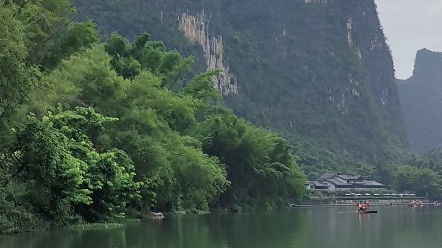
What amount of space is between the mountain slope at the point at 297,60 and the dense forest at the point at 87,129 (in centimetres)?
5188

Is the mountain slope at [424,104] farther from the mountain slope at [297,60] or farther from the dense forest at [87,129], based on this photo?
A: the dense forest at [87,129]

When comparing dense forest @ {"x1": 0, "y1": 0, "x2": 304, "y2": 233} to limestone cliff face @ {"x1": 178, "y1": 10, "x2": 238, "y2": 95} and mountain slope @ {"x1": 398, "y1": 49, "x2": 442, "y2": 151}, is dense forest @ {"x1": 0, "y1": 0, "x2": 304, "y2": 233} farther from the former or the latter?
mountain slope @ {"x1": 398, "y1": 49, "x2": 442, "y2": 151}

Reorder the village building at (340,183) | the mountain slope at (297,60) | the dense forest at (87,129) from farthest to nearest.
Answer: the mountain slope at (297,60), the village building at (340,183), the dense forest at (87,129)

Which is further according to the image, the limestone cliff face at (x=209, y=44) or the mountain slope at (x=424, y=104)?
the mountain slope at (x=424, y=104)

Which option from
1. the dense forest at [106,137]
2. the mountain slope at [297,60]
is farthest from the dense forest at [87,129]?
the mountain slope at [297,60]

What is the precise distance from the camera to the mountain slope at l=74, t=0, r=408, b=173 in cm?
9556

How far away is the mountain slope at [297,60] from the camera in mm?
95562

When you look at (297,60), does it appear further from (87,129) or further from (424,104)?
(87,129)

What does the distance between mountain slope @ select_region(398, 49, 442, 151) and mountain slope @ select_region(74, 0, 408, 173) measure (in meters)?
32.5

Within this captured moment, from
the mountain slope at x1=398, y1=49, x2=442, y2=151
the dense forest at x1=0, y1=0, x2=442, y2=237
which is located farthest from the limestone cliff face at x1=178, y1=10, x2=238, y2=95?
the mountain slope at x1=398, y1=49, x2=442, y2=151

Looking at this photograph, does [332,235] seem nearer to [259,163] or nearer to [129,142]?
[129,142]

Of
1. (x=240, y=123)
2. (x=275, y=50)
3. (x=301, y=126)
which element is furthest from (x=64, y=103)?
(x=275, y=50)

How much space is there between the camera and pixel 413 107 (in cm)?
18125

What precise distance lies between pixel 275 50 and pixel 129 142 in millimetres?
100252
